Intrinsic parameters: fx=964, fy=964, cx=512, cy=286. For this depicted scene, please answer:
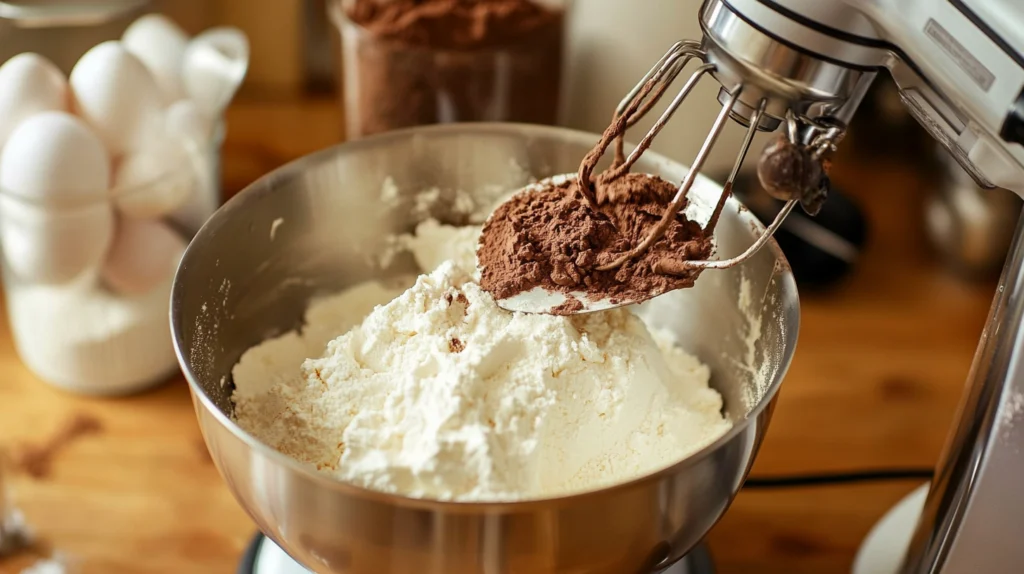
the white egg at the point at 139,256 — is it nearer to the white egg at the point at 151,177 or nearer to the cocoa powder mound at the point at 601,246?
the white egg at the point at 151,177

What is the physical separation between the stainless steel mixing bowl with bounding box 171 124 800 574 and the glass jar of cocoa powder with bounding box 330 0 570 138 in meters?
0.23

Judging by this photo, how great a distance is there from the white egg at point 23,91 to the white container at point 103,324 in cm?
10

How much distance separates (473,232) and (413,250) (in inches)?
2.0

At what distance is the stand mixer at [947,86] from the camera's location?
16.2 inches

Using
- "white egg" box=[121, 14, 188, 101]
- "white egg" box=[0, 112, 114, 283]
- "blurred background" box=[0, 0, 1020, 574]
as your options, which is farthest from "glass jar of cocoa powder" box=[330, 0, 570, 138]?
"white egg" box=[0, 112, 114, 283]

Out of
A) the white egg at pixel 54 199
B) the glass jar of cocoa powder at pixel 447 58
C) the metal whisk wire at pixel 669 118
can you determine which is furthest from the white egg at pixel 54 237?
the metal whisk wire at pixel 669 118

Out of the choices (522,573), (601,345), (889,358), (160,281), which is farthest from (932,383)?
(160,281)

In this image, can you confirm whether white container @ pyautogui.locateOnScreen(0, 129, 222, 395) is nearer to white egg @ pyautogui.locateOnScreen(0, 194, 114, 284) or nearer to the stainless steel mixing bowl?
white egg @ pyautogui.locateOnScreen(0, 194, 114, 284)

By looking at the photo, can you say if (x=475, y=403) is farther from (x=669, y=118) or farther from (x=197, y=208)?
(x=197, y=208)

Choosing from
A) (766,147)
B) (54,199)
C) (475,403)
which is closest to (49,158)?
(54,199)

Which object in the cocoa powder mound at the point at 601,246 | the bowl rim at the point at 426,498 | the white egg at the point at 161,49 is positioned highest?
the cocoa powder mound at the point at 601,246

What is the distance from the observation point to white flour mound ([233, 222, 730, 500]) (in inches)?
18.9

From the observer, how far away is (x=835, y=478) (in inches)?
30.0

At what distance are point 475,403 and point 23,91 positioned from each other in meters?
0.45
